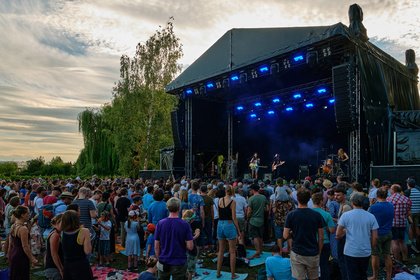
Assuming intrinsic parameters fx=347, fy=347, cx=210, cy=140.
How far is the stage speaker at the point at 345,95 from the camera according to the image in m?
11.9

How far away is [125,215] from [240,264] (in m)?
2.80

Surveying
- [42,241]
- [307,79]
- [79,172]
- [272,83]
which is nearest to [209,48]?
[272,83]

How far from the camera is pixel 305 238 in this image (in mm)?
4152

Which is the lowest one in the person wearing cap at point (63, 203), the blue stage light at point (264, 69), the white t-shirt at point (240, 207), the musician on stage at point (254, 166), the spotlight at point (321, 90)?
the white t-shirt at point (240, 207)

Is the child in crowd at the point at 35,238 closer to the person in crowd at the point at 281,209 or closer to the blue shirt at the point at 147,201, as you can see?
the blue shirt at the point at 147,201

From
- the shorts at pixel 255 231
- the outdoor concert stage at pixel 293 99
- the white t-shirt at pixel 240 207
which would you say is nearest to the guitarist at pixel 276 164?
the outdoor concert stage at pixel 293 99

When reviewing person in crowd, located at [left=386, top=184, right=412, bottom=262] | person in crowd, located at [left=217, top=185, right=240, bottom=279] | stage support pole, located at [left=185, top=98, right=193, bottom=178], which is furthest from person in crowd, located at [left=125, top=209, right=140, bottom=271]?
stage support pole, located at [left=185, top=98, right=193, bottom=178]

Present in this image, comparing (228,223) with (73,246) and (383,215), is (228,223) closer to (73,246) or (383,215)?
(383,215)

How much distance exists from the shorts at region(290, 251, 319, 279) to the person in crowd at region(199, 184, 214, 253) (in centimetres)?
306

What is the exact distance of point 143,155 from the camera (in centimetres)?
2598

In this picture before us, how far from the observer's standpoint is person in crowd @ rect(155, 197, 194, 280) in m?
4.14

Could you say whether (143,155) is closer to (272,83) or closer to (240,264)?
(272,83)

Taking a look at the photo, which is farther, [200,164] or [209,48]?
[200,164]

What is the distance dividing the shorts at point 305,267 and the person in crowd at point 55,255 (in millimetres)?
2742
